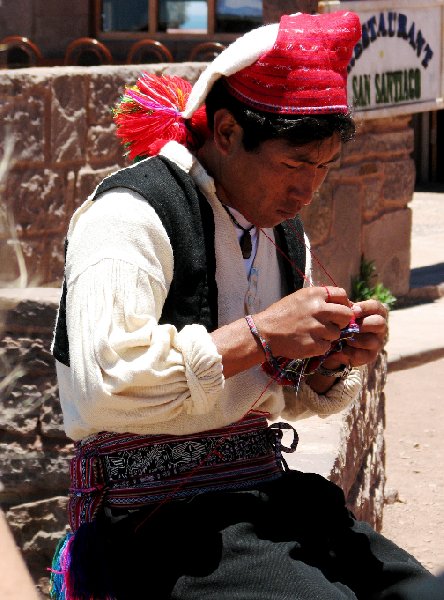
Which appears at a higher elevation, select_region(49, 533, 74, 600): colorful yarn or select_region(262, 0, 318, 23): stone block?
select_region(262, 0, 318, 23): stone block

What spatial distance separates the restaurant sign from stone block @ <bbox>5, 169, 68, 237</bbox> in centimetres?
210

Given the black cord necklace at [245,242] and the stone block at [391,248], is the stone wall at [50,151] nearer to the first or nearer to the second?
the stone block at [391,248]

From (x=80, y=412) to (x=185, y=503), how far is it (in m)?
0.26

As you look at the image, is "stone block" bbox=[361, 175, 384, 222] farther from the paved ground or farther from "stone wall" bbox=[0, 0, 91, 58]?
"stone wall" bbox=[0, 0, 91, 58]

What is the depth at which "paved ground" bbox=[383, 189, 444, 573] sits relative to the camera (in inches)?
180

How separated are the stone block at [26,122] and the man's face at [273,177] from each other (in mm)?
2895

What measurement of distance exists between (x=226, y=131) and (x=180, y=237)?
245 millimetres

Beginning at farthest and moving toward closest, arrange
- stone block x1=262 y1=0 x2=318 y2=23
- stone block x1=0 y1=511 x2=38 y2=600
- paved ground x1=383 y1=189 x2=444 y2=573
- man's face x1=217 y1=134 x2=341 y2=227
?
1. stone block x1=262 y1=0 x2=318 y2=23
2. paved ground x1=383 y1=189 x2=444 y2=573
3. man's face x1=217 y1=134 x2=341 y2=227
4. stone block x1=0 y1=511 x2=38 y2=600

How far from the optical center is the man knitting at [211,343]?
1.92 meters

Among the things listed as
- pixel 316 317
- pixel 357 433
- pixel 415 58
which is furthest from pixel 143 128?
pixel 415 58

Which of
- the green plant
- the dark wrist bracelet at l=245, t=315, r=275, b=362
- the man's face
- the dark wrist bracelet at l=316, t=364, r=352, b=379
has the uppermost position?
the man's face

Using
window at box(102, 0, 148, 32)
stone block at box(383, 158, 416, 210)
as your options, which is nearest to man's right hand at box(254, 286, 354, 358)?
stone block at box(383, 158, 416, 210)

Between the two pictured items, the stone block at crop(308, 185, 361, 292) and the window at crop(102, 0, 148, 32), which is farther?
the window at crop(102, 0, 148, 32)

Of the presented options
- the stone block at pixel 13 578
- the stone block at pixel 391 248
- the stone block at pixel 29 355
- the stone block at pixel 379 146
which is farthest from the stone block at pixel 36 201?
the stone block at pixel 13 578
